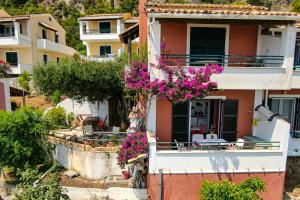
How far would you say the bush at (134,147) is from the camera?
12914mm

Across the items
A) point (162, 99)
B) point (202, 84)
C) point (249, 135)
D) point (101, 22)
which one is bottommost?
point (249, 135)

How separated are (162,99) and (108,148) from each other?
17.0 ft

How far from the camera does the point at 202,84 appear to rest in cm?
1213

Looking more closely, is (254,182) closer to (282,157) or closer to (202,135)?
(282,157)

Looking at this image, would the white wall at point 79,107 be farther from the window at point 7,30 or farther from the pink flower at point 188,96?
the pink flower at point 188,96

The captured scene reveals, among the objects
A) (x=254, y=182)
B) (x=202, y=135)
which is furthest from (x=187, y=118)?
(x=254, y=182)

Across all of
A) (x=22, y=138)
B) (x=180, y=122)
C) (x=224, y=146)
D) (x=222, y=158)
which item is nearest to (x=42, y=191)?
(x=22, y=138)

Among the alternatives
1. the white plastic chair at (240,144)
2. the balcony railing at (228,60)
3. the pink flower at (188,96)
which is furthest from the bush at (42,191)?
the white plastic chair at (240,144)

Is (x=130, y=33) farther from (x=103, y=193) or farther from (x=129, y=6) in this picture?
(x=129, y=6)

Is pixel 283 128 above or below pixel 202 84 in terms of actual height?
below

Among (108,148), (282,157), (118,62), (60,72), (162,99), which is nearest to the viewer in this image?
(282,157)

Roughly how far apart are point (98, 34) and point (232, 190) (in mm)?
32197

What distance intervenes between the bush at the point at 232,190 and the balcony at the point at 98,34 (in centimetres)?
3037

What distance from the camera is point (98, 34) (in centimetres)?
3878
